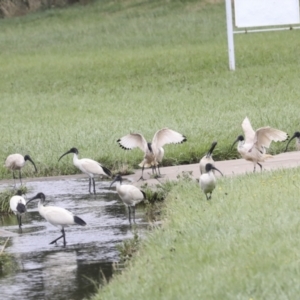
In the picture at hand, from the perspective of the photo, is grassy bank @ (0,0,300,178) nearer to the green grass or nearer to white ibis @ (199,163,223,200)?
the green grass

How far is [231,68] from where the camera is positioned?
2206 centimetres

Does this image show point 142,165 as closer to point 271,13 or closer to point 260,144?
point 260,144

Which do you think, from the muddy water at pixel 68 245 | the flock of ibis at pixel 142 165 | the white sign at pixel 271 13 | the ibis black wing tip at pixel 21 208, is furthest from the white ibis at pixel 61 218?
the white sign at pixel 271 13

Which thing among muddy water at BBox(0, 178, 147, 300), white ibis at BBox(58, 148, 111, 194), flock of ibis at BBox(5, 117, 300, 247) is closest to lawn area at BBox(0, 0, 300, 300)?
flock of ibis at BBox(5, 117, 300, 247)

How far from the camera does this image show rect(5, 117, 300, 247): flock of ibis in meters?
8.45

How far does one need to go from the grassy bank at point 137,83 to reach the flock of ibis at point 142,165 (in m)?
0.76

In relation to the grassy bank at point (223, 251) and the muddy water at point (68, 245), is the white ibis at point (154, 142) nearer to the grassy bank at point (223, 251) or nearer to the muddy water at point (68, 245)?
the muddy water at point (68, 245)

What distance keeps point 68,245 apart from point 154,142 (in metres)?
2.91

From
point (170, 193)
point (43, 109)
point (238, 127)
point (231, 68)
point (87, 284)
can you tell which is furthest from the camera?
point (231, 68)

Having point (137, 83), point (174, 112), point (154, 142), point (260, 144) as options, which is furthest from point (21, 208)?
point (137, 83)

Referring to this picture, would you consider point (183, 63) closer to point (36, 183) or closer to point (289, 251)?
point (36, 183)

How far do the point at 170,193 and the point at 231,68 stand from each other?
12835 millimetres

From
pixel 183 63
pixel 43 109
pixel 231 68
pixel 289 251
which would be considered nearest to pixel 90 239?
pixel 289 251

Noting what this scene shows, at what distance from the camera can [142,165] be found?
10.9 m
